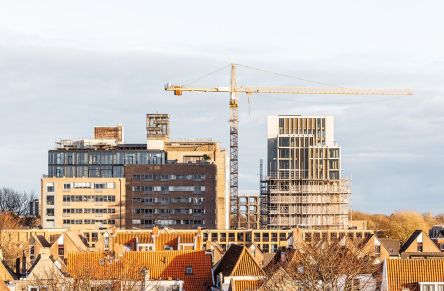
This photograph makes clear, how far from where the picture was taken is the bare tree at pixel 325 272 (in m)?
94.6

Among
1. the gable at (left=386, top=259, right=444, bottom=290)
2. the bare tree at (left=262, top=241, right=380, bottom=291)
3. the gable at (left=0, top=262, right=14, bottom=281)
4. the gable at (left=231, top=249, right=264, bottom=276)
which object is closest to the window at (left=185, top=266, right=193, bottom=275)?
the gable at (left=231, top=249, right=264, bottom=276)

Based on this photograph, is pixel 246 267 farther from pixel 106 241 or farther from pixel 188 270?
pixel 106 241

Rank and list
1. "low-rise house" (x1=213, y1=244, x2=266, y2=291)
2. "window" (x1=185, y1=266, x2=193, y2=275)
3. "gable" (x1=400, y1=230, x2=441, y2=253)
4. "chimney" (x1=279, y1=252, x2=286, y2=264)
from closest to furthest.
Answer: "low-rise house" (x1=213, y1=244, x2=266, y2=291), "chimney" (x1=279, y1=252, x2=286, y2=264), "window" (x1=185, y1=266, x2=193, y2=275), "gable" (x1=400, y1=230, x2=441, y2=253)

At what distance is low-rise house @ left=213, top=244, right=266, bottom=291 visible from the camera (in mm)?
104656

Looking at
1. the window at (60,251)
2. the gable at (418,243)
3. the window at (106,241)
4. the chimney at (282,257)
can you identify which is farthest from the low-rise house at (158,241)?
the gable at (418,243)

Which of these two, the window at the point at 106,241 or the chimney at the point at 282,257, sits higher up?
the chimney at the point at 282,257

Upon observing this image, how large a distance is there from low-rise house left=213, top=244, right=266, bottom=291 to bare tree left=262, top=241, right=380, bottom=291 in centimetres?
326

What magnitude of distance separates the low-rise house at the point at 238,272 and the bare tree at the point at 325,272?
3262 millimetres

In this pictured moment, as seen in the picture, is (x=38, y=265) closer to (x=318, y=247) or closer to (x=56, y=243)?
(x=318, y=247)

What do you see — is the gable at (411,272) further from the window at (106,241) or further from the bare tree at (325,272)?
the window at (106,241)

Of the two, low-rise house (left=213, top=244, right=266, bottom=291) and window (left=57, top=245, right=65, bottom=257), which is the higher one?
low-rise house (left=213, top=244, right=266, bottom=291)

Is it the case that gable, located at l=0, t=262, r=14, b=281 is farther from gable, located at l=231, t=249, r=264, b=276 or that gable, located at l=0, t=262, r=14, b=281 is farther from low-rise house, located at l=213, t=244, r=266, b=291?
gable, located at l=231, t=249, r=264, b=276

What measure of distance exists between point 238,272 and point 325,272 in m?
15.3


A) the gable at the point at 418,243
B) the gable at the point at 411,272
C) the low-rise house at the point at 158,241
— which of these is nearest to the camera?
the gable at the point at 411,272
